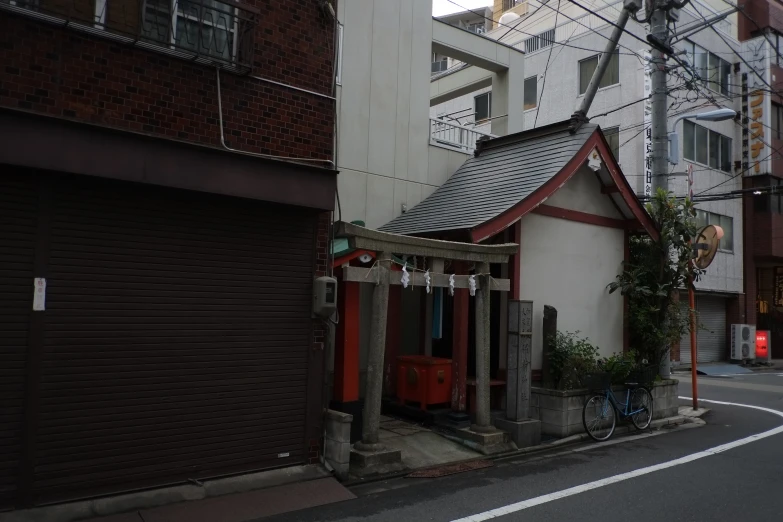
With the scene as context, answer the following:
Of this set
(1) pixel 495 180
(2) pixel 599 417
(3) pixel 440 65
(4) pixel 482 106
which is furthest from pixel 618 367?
(3) pixel 440 65

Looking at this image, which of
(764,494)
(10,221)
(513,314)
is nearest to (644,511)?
(764,494)

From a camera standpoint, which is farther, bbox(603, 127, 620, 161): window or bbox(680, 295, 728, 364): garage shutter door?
bbox(680, 295, 728, 364): garage shutter door

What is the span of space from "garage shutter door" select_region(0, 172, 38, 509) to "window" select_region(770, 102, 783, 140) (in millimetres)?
29384

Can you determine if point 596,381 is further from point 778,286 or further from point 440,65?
point 440,65

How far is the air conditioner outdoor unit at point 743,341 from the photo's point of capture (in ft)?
84.9

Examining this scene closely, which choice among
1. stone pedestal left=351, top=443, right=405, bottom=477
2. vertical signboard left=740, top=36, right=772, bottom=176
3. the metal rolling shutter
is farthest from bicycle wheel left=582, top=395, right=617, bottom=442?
vertical signboard left=740, top=36, right=772, bottom=176

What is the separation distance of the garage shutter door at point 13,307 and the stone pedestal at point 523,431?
254 inches

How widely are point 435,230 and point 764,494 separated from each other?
5.72 m

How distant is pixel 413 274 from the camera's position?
8.61m

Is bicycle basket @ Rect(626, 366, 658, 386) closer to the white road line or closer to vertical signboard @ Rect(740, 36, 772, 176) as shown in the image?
the white road line

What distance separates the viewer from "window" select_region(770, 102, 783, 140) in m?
27.3

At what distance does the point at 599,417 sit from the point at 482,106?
16.5 meters

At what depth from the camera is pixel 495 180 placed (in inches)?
469

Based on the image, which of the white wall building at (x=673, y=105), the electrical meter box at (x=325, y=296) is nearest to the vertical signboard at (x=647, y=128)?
the white wall building at (x=673, y=105)
